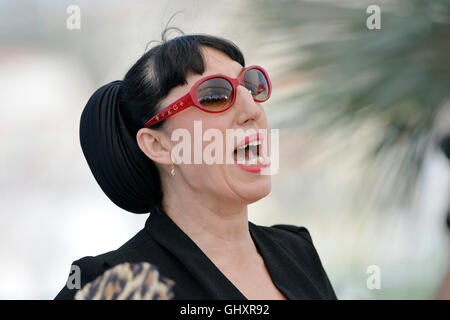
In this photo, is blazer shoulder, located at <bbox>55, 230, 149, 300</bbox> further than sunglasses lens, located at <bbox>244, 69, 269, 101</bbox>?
No

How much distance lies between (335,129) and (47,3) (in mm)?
2178

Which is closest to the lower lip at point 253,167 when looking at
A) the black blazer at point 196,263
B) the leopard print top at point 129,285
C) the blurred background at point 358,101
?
the black blazer at point 196,263

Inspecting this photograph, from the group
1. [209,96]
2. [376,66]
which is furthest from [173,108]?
[376,66]

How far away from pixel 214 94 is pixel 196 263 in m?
0.43

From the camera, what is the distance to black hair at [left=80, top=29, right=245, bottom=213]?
5.56ft

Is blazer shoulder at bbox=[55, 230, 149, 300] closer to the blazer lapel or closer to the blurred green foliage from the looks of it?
the blazer lapel

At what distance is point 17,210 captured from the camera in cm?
453

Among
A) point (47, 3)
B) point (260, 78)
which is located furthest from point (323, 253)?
point (260, 78)

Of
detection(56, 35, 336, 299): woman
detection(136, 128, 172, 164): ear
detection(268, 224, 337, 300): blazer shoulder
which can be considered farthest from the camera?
detection(268, 224, 337, 300): blazer shoulder

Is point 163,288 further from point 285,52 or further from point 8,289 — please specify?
point 8,289

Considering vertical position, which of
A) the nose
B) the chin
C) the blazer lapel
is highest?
the nose

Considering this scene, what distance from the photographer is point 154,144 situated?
1.73 m

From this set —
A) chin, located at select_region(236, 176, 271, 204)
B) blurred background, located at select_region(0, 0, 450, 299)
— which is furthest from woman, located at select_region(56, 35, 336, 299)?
blurred background, located at select_region(0, 0, 450, 299)

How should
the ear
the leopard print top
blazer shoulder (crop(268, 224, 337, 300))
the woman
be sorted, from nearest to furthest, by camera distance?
the leopard print top
the woman
the ear
blazer shoulder (crop(268, 224, 337, 300))
